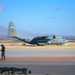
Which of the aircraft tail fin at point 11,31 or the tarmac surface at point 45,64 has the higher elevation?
the aircraft tail fin at point 11,31

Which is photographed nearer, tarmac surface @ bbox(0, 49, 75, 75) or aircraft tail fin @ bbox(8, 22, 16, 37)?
tarmac surface @ bbox(0, 49, 75, 75)

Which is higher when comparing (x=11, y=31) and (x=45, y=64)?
(x=11, y=31)

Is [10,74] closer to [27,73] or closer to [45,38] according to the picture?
[27,73]

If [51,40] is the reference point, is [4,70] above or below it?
below

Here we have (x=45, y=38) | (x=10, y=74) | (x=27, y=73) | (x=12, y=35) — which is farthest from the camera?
(x=12, y=35)

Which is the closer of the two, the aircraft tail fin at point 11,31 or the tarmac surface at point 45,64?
the tarmac surface at point 45,64

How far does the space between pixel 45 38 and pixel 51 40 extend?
2051 millimetres

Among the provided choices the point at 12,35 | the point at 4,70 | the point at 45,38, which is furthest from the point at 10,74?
the point at 12,35

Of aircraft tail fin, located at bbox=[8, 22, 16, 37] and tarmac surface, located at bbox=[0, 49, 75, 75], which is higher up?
aircraft tail fin, located at bbox=[8, 22, 16, 37]

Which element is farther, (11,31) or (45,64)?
(11,31)

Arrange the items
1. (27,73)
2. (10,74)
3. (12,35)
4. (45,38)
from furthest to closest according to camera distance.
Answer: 1. (12,35)
2. (45,38)
3. (27,73)
4. (10,74)

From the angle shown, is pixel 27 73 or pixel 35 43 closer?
pixel 27 73

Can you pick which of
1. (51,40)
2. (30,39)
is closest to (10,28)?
(30,39)

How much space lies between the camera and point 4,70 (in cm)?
1403
